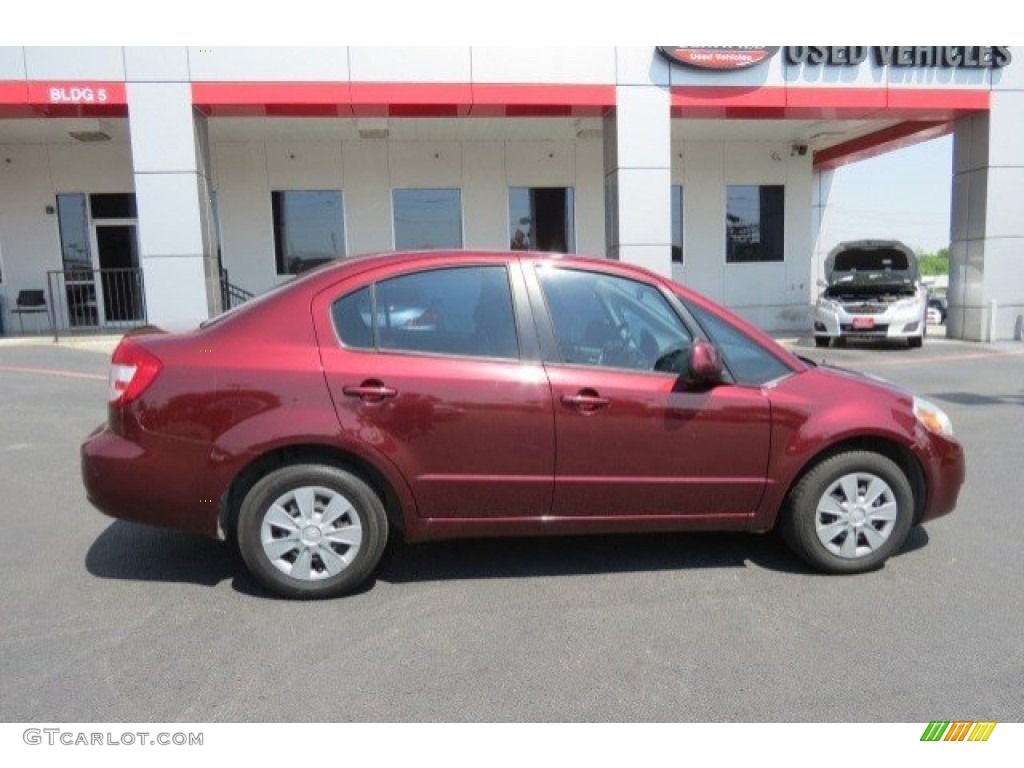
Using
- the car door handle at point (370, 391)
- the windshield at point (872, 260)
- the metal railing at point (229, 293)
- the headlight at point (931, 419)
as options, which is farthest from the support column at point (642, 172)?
the car door handle at point (370, 391)

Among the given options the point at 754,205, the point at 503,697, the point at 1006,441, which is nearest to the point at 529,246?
the point at 754,205

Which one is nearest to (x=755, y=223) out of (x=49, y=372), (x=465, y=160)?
(x=465, y=160)

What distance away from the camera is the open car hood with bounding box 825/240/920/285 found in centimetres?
1516

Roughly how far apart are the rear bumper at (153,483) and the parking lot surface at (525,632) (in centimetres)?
42

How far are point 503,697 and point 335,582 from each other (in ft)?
3.70

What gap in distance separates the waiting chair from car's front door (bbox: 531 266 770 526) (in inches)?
609

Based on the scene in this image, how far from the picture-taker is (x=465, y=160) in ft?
52.9

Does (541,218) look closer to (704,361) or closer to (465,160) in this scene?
(465,160)

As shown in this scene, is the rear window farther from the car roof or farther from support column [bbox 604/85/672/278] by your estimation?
support column [bbox 604/85/672/278]

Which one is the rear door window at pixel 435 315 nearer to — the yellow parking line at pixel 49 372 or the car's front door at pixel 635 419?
the car's front door at pixel 635 419

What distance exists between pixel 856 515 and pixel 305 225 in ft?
46.5

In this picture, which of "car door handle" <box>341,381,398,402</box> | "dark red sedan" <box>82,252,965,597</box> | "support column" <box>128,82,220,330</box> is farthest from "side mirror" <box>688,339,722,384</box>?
"support column" <box>128,82,220,330</box>

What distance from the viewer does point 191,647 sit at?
3.17m

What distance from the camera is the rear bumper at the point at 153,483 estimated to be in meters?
3.47
